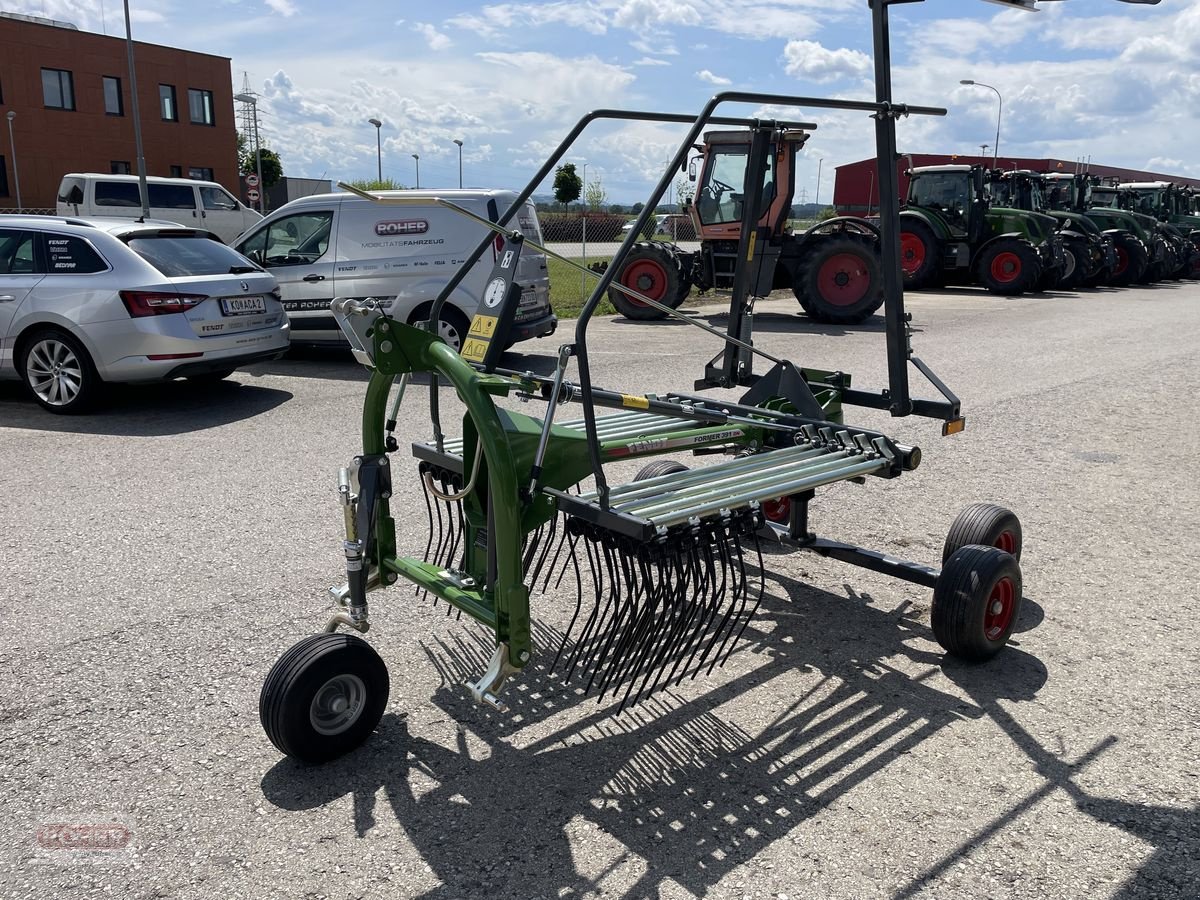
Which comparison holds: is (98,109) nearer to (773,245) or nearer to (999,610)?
(773,245)

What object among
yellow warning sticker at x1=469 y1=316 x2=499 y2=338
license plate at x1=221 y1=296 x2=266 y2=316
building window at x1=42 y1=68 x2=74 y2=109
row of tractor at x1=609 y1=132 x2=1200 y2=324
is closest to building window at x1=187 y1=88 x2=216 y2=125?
building window at x1=42 y1=68 x2=74 y2=109

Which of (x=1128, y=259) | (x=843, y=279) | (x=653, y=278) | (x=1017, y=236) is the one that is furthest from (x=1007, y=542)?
(x=1128, y=259)

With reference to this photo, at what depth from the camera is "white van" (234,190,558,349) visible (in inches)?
400

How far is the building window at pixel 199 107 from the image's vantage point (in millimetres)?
41438

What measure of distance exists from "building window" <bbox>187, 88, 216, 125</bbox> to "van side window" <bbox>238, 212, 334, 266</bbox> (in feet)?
117

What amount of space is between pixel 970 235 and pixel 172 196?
1835 centimetres

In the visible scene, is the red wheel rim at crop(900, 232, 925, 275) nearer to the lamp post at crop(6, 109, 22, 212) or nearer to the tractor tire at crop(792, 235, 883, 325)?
the tractor tire at crop(792, 235, 883, 325)

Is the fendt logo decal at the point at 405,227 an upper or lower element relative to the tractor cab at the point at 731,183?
lower

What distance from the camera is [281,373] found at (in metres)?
10.1

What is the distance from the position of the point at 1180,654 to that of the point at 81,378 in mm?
7754

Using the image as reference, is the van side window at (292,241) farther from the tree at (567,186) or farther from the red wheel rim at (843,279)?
the tree at (567,186)

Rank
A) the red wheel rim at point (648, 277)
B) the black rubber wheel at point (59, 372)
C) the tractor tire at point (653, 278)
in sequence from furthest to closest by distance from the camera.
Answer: the red wheel rim at point (648, 277)
the tractor tire at point (653, 278)
the black rubber wheel at point (59, 372)

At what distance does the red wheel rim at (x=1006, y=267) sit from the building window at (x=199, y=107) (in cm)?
3452

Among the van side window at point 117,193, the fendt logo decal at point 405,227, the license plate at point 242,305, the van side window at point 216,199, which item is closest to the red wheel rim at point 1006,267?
the fendt logo decal at point 405,227
